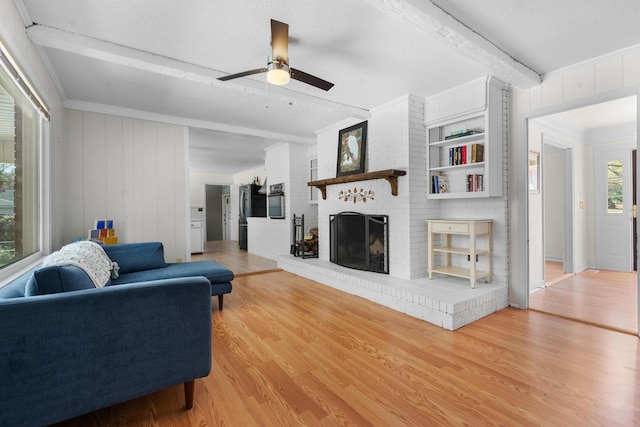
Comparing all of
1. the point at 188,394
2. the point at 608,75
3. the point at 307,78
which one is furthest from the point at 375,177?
the point at 188,394

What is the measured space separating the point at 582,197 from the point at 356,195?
403 centimetres

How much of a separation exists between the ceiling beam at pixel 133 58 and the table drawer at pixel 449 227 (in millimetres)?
2274

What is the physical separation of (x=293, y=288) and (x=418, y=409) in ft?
8.87

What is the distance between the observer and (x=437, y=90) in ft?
11.6

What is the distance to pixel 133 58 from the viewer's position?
259cm

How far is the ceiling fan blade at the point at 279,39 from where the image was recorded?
2139 millimetres

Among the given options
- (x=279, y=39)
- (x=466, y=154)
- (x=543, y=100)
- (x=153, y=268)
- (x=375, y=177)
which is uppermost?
(x=279, y=39)

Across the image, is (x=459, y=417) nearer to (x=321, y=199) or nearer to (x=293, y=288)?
(x=293, y=288)

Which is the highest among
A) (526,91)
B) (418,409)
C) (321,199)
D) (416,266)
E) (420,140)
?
(526,91)

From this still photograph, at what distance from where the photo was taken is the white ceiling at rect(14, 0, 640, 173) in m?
2.08

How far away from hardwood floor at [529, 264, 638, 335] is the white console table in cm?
76

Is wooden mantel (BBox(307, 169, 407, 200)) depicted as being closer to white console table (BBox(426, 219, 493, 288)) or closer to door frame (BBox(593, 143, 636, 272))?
white console table (BBox(426, 219, 493, 288))

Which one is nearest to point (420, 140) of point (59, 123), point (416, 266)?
point (416, 266)

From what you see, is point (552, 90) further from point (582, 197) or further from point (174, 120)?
point (174, 120)
